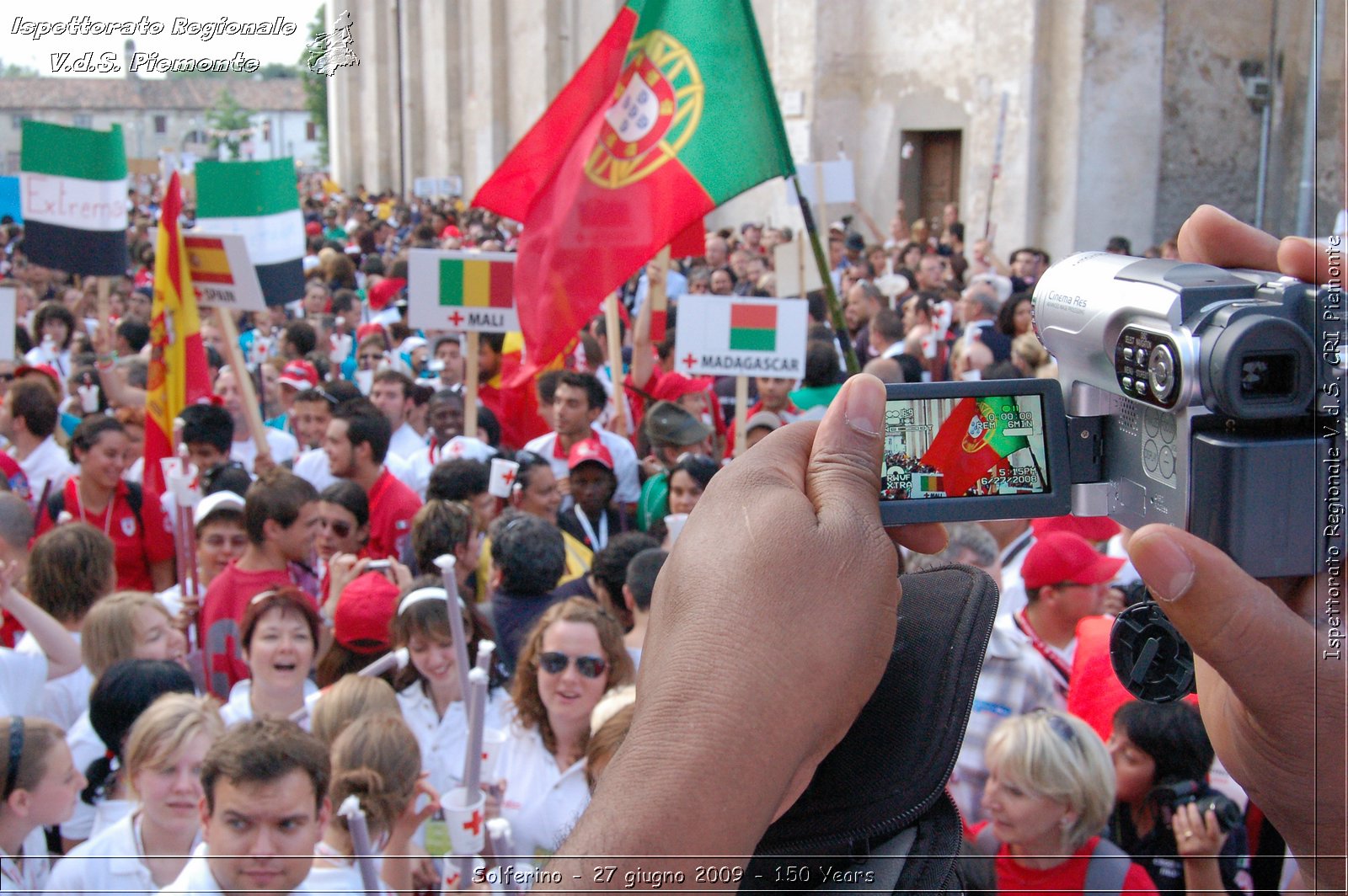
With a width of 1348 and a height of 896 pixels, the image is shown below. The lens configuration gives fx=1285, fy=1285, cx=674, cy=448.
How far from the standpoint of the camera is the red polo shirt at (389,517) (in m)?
5.89

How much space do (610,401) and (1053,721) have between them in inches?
195

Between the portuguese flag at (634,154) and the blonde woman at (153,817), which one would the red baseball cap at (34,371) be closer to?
the portuguese flag at (634,154)

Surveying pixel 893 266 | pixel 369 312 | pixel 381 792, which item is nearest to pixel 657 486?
pixel 381 792

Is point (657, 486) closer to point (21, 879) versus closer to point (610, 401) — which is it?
point (610, 401)

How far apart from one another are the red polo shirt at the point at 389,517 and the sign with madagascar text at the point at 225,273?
4.92 feet

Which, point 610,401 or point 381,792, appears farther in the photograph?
point 610,401

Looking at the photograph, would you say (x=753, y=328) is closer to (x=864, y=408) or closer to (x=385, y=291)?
(x=864, y=408)

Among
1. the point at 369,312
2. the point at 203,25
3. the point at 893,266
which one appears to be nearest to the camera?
the point at 203,25

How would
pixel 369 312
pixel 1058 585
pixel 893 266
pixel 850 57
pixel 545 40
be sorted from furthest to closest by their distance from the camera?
pixel 545 40
pixel 850 57
pixel 893 266
pixel 369 312
pixel 1058 585

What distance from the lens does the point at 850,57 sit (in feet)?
64.3

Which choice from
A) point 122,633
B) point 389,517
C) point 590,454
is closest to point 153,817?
point 122,633

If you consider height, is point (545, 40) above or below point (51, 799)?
above

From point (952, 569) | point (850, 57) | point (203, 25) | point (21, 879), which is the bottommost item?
point (21, 879)

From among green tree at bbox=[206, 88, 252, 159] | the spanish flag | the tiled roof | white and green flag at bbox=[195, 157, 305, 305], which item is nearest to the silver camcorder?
the spanish flag
